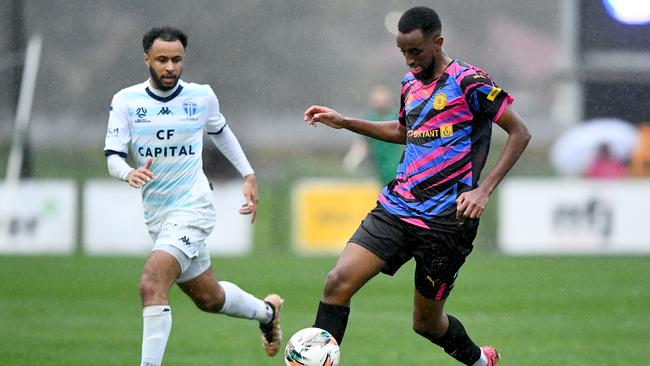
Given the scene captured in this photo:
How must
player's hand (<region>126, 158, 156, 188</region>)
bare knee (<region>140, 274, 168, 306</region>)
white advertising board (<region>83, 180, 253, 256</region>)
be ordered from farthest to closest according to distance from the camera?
white advertising board (<region>83, 180, 253, 256</region>), bare knee (<region>140, 274, 168, 306</region>), player's hand (<region>126, 158, 156, 188</region>)

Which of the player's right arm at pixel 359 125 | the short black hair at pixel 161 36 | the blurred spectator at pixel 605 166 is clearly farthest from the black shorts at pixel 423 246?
the blurred spectator at pixel 605 166

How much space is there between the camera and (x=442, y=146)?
6.24 metres

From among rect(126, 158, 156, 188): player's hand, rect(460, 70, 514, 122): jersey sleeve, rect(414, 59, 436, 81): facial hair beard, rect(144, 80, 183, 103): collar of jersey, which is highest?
rect(414, 59, 436, 81): facial hair beard

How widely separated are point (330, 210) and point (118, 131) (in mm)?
7318

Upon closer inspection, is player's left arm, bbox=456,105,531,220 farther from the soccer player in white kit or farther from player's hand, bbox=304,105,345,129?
the soccer player in white kit

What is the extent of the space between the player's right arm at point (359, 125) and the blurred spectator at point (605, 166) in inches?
318

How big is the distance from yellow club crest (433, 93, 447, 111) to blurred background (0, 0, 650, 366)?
2.16m

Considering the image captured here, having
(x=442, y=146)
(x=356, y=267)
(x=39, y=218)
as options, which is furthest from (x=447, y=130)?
(x=39, y=218)

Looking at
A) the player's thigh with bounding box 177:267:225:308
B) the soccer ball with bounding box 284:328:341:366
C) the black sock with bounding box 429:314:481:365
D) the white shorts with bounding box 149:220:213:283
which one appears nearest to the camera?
the soccer ball with bounding box 284:328:341:366

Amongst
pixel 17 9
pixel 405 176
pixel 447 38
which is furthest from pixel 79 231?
pixel 405 176

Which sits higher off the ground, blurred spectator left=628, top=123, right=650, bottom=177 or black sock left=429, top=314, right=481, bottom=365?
blurred spectator left=628, top=123, right=650, bottom=177

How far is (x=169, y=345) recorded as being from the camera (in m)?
8.55

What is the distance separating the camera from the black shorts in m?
6.27

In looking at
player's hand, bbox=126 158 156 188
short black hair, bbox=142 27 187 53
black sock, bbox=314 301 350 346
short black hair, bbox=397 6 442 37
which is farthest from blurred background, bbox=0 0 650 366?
short black hair, bbox=397 6 442 37
